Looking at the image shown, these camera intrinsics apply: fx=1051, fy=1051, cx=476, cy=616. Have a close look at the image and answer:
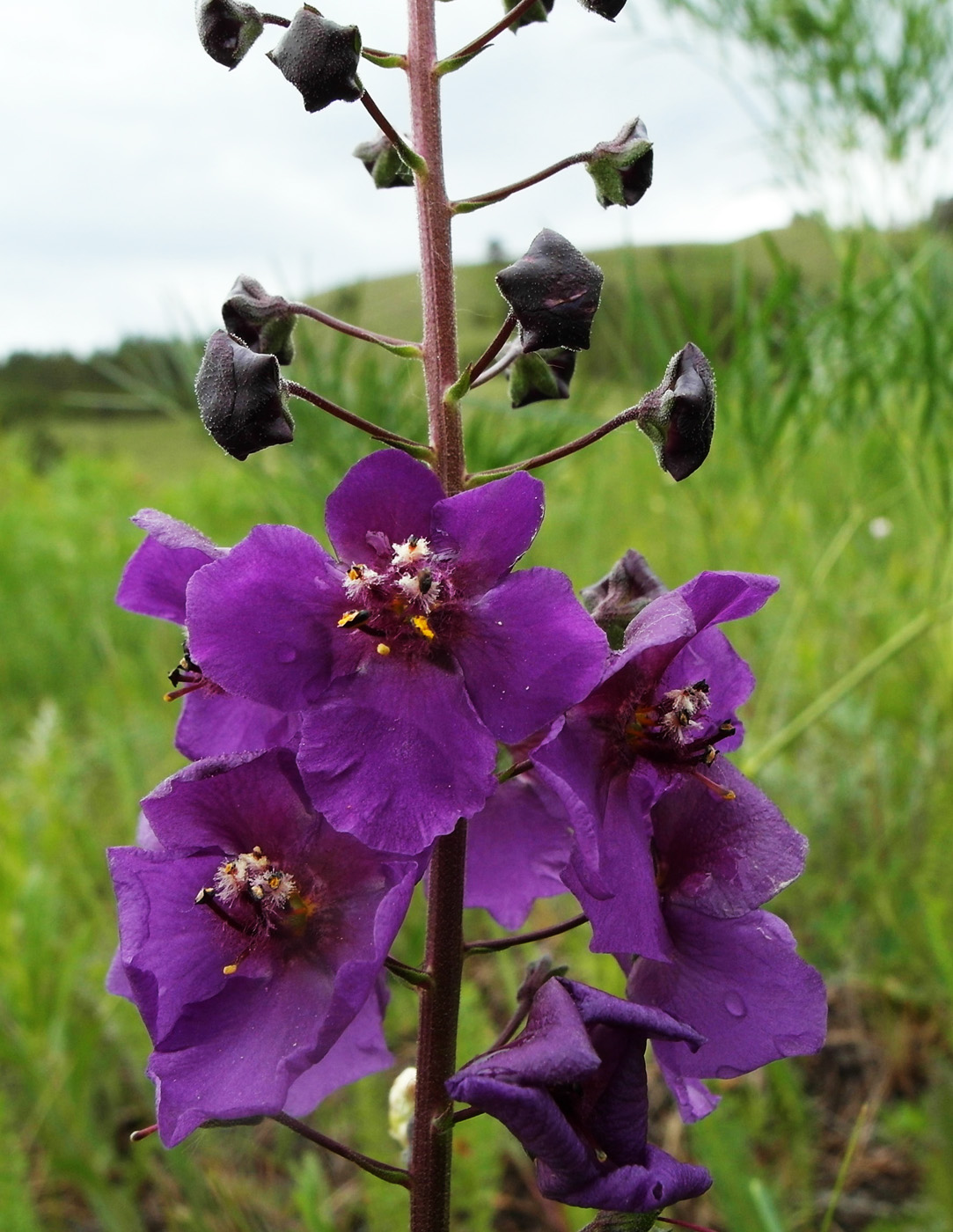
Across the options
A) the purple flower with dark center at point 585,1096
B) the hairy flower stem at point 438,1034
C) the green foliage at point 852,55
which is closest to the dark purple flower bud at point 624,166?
the hairy flower stem at point 438,1034

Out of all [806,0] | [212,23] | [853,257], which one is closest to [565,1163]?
[212,23]

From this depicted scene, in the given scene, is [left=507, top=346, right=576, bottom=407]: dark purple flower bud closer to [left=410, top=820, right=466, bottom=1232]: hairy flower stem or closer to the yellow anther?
the yellow anther

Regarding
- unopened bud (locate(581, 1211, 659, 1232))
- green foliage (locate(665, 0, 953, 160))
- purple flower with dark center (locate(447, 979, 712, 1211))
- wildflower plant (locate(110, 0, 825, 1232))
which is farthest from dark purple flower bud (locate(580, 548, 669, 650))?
green foliage (locate(665, 0, 953, 160))

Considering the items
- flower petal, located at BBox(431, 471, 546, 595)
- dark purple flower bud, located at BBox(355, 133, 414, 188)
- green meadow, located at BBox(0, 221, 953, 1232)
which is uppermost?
dark purple flower bud, located at BBox(355, 133, 414, 188)

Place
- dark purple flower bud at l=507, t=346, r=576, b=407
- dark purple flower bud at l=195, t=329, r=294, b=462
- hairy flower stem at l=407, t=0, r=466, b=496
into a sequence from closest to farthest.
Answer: dark purple flower bud at l=195, t=329, r=294, b=462 < hairy flower stem at l=407, t=0, r=466, b=496 < dark purple flower bud at l=507, t=346, r=576, b=407

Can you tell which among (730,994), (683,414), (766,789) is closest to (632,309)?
(766,789)
